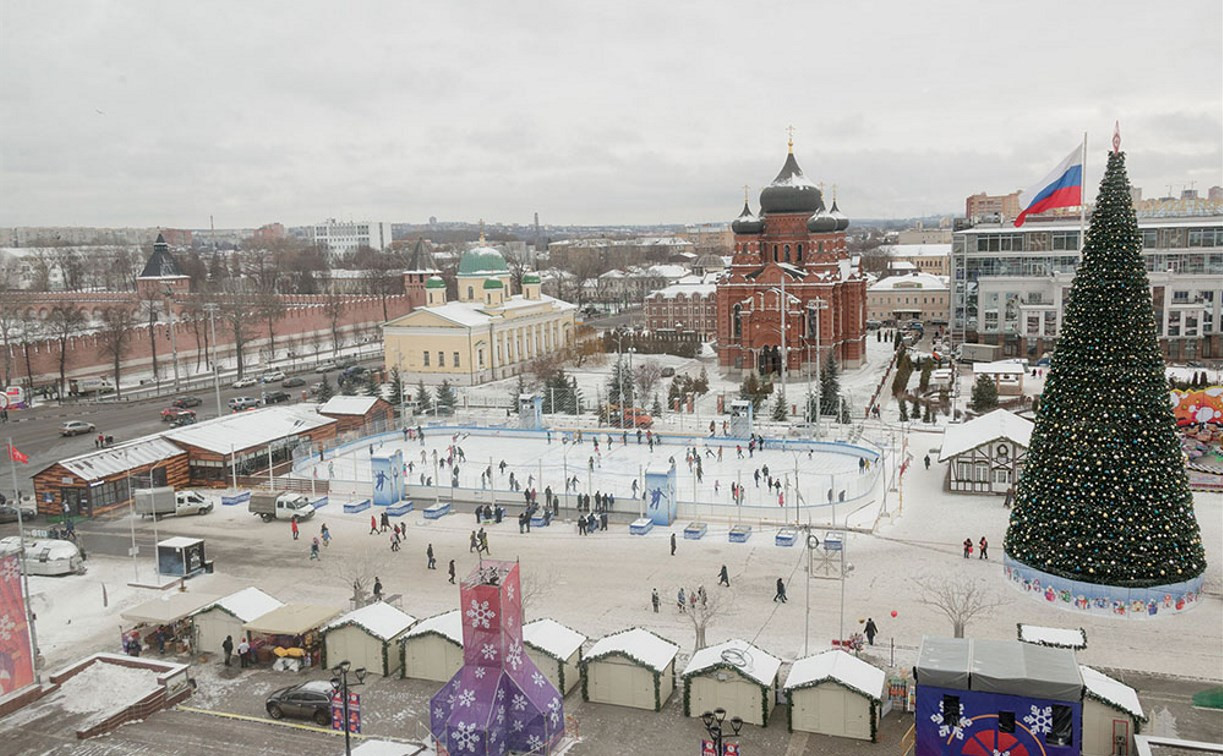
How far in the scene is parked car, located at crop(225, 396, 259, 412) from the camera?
2018 inches

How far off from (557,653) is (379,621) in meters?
3.98

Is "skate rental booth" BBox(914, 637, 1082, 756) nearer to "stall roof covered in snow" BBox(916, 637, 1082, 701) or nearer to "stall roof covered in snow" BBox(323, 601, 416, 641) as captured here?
"stall roof covered in snow" BBox(916, 637, 1082, 701)

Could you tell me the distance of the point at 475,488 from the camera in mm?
33344

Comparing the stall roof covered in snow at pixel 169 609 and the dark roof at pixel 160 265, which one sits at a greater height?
the dark roof at pixel 160 265

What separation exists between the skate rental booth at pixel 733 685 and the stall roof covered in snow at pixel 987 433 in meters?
16.8

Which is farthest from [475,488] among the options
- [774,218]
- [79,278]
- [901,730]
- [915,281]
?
[79,278]

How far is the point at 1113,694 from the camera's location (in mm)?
15656

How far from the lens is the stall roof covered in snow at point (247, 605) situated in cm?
2019

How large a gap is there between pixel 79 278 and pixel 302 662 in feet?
353

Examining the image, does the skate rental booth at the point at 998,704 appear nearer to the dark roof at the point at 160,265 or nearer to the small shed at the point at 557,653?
the small shed at the point at 557,653

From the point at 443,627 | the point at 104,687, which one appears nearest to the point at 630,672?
the point at 443,627

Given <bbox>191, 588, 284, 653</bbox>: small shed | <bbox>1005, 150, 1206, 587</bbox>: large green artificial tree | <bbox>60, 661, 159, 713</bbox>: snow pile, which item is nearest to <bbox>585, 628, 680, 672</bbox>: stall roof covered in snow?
<bbox>191, 588, 284, 653</bbox>: small shed

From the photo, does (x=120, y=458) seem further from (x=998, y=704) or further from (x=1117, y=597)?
(x=1117, y=597)

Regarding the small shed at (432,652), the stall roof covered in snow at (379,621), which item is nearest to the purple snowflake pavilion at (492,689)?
the small shed at (432,652)
